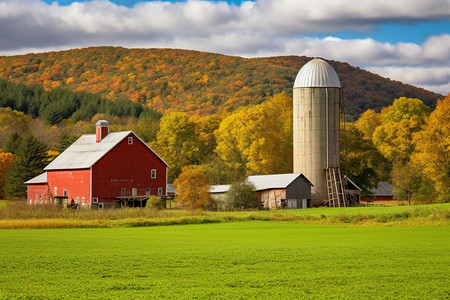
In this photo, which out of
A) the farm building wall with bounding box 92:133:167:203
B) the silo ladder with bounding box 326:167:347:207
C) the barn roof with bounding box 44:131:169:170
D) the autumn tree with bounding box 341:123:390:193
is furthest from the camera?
the autumn tree with bounding box 341:123:390:193

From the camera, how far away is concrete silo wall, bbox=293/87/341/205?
84.2 metres

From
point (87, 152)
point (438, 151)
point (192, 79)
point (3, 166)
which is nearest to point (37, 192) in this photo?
point (87, 152)

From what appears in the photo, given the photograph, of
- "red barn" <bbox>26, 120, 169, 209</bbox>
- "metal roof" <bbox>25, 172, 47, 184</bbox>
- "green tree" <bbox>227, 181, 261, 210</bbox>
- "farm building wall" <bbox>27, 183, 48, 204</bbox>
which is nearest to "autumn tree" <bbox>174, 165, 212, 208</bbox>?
"green tree" <bbox>227, 181, 261, 210</bbox>

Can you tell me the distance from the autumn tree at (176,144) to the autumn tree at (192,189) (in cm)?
2193

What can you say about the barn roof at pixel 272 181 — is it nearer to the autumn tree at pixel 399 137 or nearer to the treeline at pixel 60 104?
the autumn tree at pixel 399 137

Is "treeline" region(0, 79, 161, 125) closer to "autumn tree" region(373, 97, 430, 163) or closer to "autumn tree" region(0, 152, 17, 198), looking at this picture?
"autumn tree" region(0, 152, 17, 198)

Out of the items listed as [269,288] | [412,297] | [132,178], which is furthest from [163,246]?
[132,178]

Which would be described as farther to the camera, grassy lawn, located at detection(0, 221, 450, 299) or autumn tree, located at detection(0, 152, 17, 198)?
autumn tree, located at detection(0, 152, 17, 198)

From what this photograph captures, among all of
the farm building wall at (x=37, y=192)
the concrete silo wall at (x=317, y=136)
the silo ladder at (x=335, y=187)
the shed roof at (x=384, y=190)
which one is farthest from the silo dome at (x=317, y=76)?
the farm building wall at (x=37, y=192)

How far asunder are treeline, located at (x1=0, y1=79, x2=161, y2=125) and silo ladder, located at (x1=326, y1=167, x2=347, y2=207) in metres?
59.6

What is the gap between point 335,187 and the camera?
274 ft

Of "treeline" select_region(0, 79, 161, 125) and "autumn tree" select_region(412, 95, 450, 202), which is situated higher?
"treeline" select_region(0, 79, 161, 125)

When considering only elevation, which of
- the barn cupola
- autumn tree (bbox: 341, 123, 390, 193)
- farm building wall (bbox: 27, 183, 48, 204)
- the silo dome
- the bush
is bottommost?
the bush

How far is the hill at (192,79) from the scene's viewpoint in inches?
6004
